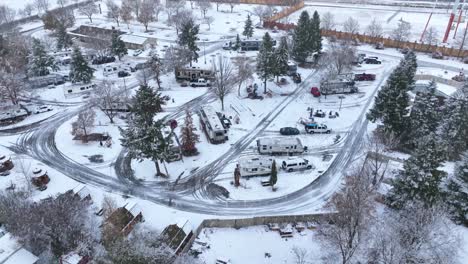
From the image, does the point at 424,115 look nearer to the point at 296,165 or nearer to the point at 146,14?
the point at 296,165

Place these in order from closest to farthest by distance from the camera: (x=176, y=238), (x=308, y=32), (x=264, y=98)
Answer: (x=176, y=238) → (x=264, y=98) → (x=308, y=32)

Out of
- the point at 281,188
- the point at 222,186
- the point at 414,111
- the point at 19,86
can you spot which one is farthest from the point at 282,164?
the point at 19,86

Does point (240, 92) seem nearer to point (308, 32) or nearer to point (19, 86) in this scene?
point (308, 32)

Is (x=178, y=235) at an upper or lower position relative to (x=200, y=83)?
lower

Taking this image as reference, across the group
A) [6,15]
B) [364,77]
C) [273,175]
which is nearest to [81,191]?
[273,175]

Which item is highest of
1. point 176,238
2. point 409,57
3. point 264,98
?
point 409,57

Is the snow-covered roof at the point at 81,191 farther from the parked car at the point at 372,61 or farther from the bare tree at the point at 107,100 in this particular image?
the parked car at the point at 372,61
